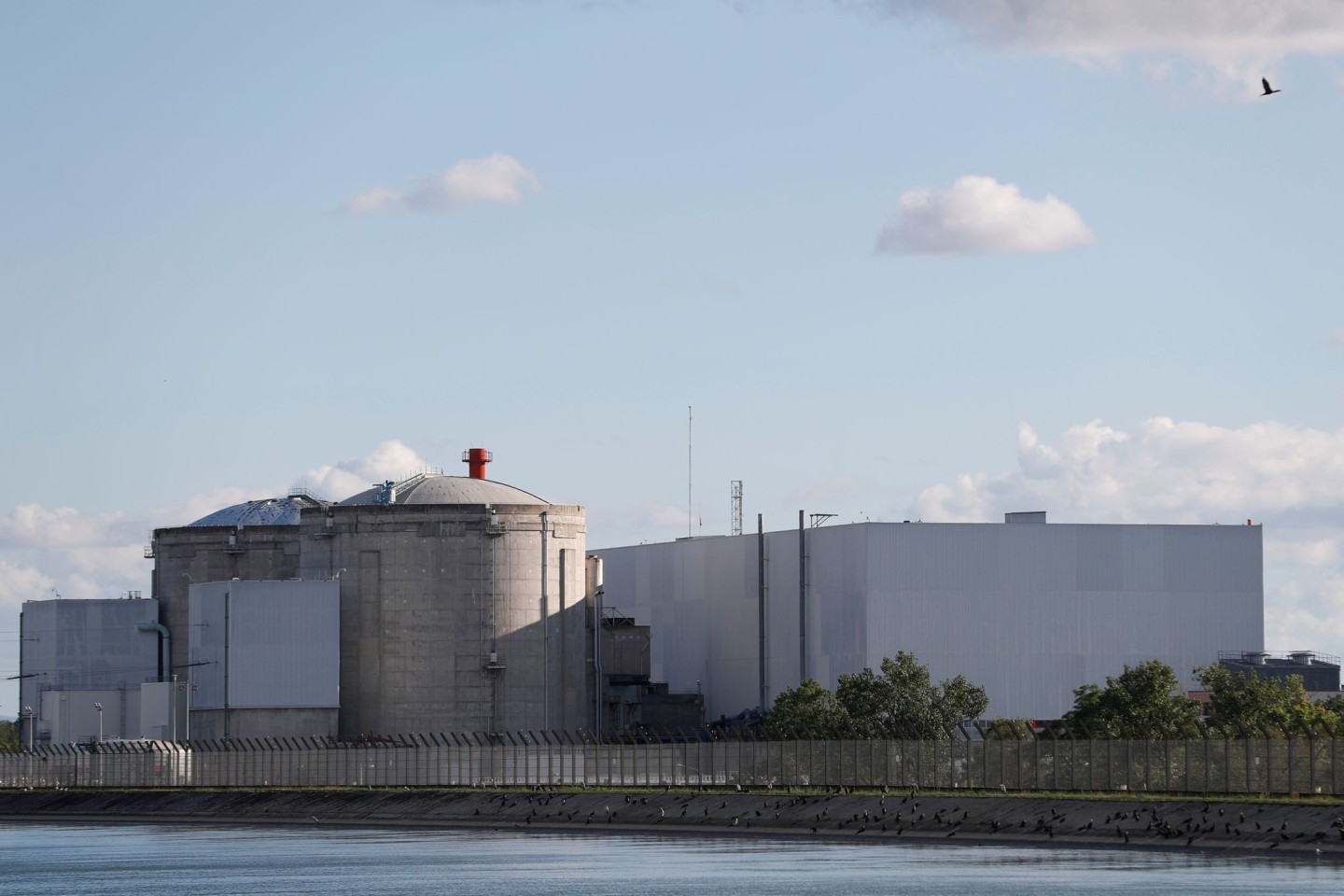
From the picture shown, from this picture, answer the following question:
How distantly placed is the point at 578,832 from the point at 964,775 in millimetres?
18275

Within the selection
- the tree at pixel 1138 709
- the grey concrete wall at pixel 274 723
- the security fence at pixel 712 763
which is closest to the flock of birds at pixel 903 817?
the security fence at pixel 712 763

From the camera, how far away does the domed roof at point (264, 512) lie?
172 m

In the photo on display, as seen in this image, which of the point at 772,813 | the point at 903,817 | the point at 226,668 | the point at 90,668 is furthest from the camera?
the point at 90,668

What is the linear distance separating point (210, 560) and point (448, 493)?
18.6 metres

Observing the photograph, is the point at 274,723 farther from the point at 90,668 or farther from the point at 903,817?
the point at 903,817

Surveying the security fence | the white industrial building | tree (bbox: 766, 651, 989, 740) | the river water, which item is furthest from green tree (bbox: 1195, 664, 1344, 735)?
the river water

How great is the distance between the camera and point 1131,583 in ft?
547

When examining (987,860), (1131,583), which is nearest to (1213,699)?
(1131,583)

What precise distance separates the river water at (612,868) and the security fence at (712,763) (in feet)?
34.6

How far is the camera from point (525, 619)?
159 m

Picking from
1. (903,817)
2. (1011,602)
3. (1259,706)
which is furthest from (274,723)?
(903,817)

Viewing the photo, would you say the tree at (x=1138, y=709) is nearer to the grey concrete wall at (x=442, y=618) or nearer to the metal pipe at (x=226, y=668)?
the grey concrete wall at (x=442, y=618)

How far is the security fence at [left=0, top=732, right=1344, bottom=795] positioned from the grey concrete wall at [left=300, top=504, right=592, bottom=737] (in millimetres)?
3188

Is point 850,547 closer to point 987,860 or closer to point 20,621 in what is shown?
point 20,621
